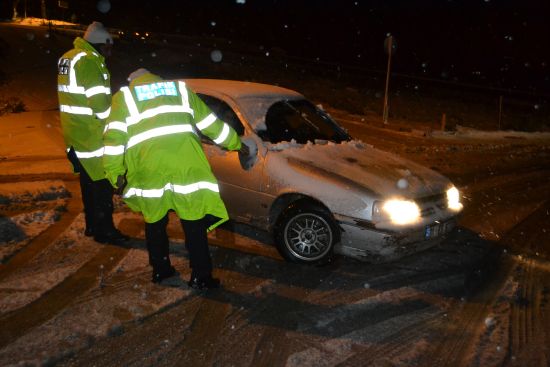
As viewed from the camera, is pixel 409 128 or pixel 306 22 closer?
pixel 409 128

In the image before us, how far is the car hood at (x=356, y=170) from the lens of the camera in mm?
5039

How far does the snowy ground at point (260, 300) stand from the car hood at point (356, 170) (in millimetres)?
804

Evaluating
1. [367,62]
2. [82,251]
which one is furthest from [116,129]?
[367,62]

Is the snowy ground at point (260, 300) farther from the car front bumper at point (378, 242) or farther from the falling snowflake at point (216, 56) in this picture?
the falling snowflake at point (216, 56)

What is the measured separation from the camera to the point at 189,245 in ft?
14.8

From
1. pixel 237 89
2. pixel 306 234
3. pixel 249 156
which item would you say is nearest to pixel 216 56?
pixel 237 89

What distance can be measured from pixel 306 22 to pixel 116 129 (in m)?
63.9

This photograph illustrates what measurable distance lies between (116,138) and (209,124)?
0.75 meters

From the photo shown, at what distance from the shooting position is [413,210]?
500 centimetres

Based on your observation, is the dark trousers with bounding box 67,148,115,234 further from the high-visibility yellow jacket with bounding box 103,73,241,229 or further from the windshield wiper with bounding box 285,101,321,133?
the windshield wiper with bounding box 285,101,321,133

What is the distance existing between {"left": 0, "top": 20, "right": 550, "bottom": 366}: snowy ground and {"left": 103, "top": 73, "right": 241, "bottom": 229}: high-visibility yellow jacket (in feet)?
2.64

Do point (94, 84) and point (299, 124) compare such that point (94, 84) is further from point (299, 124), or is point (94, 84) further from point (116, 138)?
point (299, 124)

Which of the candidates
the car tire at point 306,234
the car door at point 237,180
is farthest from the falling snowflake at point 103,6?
the car tire at point 306,234

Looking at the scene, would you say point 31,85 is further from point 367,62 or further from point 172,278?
point 367,62
